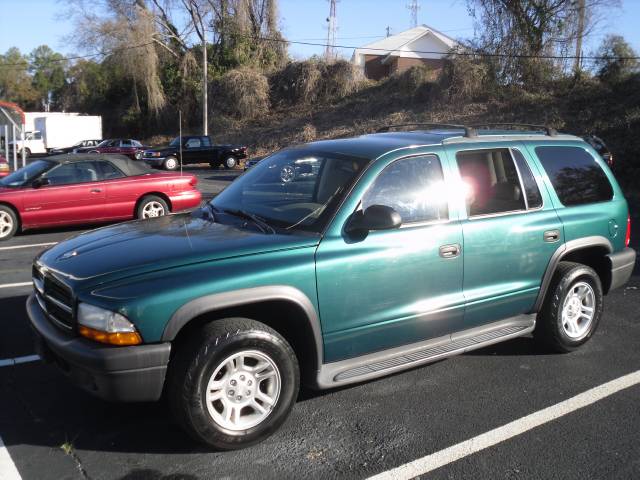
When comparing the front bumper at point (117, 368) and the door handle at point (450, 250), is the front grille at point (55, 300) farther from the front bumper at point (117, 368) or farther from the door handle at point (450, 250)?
the door handle at point (450, 250)

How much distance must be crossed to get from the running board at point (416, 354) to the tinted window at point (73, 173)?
26.8 ft

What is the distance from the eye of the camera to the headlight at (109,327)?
3195 millimetres

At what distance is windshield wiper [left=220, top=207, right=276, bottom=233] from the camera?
3938mm

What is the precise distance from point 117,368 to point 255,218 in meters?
1.43

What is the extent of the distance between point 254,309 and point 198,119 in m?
43.5

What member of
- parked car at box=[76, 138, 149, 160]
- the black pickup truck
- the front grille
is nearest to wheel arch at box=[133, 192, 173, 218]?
the front grille

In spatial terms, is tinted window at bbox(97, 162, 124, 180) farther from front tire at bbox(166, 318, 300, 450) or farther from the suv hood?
front tire at bbox(166, 318, 300, 450)

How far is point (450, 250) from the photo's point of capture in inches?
164

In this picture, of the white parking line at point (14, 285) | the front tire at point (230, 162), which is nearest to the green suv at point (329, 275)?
the white parking line at point (14, 285)

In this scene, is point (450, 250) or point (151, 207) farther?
point (151, 207)

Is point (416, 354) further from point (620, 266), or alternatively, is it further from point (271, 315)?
point (620, 266)

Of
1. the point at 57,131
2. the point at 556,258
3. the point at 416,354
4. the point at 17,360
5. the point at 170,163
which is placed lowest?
the point at 17,360

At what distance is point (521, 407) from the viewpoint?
411 centimetres

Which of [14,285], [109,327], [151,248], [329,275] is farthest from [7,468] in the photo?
[14,285]
